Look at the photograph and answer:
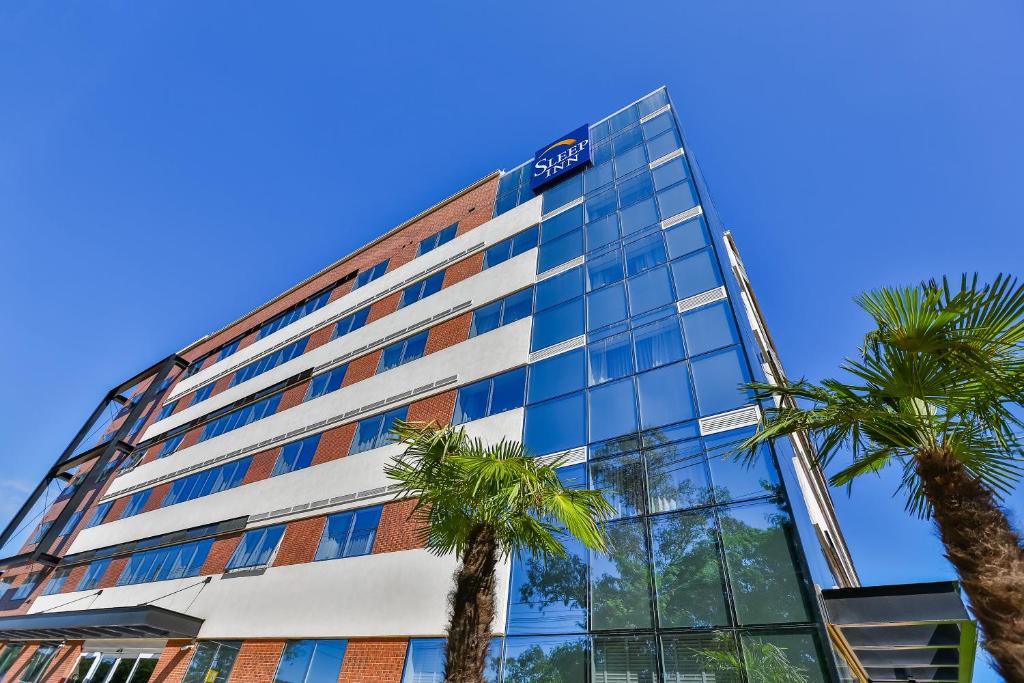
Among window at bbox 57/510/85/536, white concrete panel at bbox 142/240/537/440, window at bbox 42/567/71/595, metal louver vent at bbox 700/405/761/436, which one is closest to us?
metal louver vent at bbox 700/405/761/436

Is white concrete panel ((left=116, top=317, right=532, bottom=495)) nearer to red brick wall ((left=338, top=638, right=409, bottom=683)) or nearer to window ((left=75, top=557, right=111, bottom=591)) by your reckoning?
window ((left=75, top=557, right=111, bottom=591))

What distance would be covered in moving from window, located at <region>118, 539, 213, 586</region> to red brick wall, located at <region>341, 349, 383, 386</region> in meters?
8.52

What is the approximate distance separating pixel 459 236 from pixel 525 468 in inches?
683

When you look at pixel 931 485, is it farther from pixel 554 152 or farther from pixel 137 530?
pixel 137 530

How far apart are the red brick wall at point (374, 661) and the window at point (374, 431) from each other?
639cm

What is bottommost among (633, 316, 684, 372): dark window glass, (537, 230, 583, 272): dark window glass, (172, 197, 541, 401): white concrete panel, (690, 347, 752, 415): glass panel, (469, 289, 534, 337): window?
(690, 347, 752, 415): glass panel

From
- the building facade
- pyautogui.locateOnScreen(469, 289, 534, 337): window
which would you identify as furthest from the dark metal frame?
pyautogui.locateOnScreen(469, 289, 534, 337): window

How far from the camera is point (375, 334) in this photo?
22766 millimetres

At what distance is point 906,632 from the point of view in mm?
6449

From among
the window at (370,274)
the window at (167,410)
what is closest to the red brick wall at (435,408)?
the window at (370,274)

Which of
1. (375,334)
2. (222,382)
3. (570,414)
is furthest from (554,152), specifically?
(222,382)

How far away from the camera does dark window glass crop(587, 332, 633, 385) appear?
532 inches

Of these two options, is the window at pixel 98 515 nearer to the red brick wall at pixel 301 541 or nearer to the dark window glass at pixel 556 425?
the red brick wall at pixel 301 541

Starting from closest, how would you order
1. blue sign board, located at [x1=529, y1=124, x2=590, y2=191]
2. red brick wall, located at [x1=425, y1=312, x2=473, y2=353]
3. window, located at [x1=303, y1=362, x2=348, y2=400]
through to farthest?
red brick wall, located at [x1=425, y1=312, x2=473, y2=353]
blue sign board, located at [x1=529, y1=124, x2=590, y2=191]
window, located at [x1=303, y1=362, x2=348, y2=400]
